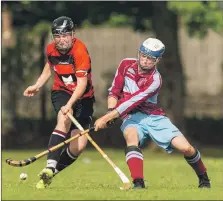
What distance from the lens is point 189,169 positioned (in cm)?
1878

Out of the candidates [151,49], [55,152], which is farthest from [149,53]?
[55,152]

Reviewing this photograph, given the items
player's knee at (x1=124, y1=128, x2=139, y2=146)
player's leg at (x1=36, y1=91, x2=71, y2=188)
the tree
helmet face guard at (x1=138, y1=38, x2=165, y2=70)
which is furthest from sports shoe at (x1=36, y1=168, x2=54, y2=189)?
the tree

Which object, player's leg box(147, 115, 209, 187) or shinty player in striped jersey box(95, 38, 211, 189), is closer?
shinty player in striped jersey box(95, 38, 211, 189)

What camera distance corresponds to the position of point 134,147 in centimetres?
1170

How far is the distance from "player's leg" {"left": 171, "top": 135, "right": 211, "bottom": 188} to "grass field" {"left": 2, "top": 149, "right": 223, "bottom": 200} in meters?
0.18

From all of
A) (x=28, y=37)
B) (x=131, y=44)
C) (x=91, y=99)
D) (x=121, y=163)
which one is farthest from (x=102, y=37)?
(x=91, y=99)

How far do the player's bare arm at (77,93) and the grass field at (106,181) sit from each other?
3.01 ft

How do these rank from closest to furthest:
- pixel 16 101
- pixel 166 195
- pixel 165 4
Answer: pixel 166 195, pixel 165 4, pixel 16 101

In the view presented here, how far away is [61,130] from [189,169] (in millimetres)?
6899

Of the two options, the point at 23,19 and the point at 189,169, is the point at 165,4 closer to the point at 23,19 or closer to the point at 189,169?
the point at 23,19

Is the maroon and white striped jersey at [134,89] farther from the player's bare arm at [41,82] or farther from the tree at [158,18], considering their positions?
the tree at [158,18]

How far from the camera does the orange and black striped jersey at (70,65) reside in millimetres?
12141

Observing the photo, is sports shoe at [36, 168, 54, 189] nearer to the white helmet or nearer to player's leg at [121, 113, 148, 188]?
player's leg at [121, 113, 148, 188]

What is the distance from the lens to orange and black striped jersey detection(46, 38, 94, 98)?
1214 cm
